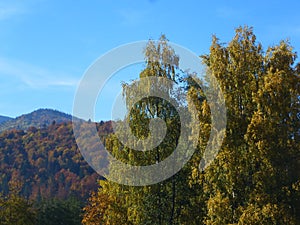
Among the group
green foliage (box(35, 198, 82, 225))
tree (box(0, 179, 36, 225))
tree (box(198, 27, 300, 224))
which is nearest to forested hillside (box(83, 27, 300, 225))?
tree (box(198, 27, 300, 224))

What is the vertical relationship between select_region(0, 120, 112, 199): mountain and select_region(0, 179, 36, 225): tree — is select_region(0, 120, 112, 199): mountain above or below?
above

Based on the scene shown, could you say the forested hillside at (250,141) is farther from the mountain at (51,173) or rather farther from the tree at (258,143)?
the mountain at (51,173)

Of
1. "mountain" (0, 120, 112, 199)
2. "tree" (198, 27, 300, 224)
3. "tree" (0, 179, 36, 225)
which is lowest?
"tree" (0, 179, 36, 225)

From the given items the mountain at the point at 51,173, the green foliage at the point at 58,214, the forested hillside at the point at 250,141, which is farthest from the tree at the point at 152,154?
the mountain at the point at 51,173

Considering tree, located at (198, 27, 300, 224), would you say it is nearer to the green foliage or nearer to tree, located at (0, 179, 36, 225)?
tree, located at (0, 179, 36, 225)

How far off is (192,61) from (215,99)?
5.17 m

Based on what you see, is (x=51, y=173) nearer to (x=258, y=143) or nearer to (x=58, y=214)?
(x=58, y=214)

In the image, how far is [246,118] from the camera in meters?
24.3

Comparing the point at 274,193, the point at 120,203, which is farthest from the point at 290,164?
the point at 120,203

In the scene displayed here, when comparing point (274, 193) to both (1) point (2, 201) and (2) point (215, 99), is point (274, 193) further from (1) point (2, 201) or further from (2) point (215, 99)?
(1) point (2, 201)

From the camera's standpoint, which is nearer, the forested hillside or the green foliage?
the forested hillside

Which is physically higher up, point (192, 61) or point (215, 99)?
point (192, 61)

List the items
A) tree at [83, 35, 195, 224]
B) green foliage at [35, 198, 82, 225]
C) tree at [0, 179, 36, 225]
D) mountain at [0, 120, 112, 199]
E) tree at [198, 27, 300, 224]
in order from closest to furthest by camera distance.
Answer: tree at [198, 27, 300, 224] → tree at [83, 35, 195, 224] → tree at [0, 179, 36, 225] → green foliage at [35, 198, 82, 225] → mountain at [0, 120, 112, 199]

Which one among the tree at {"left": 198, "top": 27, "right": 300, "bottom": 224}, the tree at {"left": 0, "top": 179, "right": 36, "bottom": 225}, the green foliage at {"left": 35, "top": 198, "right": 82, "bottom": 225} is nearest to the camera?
the tree at {"left": 198, "top": 27, "right": 300, "bottom": 224}
